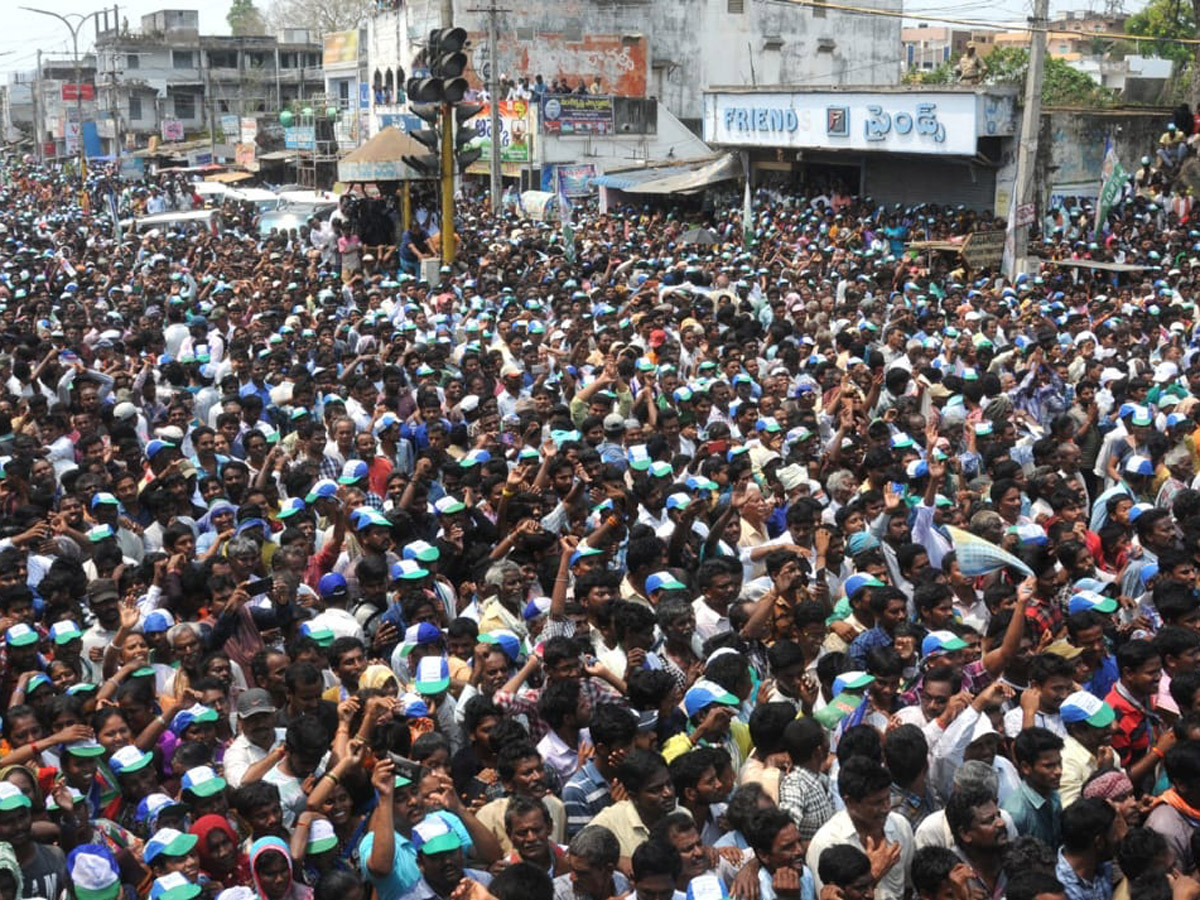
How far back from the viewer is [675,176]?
31.2 meters

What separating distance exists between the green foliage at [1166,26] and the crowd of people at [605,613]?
34.0 metres

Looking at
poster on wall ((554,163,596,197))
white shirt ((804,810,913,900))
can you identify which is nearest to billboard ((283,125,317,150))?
poster on wall ((554,163,596,197))

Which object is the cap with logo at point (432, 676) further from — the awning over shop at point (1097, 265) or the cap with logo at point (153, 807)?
the awning over shop at point (1097, 265)

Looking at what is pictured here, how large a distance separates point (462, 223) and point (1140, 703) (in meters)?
21.5

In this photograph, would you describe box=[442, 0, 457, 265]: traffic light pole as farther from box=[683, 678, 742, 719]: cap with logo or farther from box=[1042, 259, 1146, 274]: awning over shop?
box=[683, 678, 742, 719]: cap with logo

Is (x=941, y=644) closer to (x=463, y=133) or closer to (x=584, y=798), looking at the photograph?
(x=584, y=798)

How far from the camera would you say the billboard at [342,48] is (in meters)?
47.0

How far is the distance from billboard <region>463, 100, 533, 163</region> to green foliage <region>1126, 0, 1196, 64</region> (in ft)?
59.8

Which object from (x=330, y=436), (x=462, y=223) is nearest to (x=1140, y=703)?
(x=330, y=436)

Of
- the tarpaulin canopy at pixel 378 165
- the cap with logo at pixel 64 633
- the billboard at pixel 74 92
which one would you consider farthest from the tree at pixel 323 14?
the cap with logo at pixel 64 633

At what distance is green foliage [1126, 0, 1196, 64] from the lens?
143 feet

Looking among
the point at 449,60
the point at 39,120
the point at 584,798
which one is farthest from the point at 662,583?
the point at 39,120

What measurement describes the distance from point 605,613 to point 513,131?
3044 centimetres

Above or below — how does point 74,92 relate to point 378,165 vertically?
above
